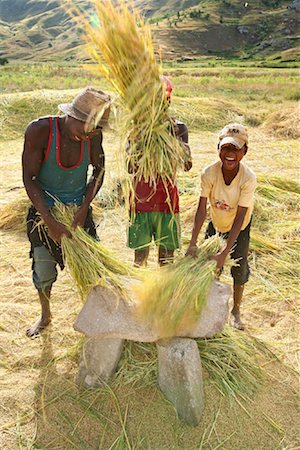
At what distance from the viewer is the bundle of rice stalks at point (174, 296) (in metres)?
1.97

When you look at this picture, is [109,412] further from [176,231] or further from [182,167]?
[182,167]

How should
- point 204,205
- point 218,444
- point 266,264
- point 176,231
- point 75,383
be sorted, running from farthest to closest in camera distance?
point 266,264 < point 176,231 < point 204,205 < point 75,383 < point 218,444

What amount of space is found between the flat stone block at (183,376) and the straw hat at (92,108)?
1105 millimetres

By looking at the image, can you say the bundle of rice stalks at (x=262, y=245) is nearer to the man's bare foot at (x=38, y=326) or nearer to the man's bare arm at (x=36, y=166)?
the man's bare foot at (x=38, y=326)

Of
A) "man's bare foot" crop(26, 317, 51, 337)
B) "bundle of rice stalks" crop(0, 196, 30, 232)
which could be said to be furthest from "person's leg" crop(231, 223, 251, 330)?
"bundle of rice stalks" crop(0, 196, 30, 232)

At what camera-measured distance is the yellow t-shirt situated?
2.32 m

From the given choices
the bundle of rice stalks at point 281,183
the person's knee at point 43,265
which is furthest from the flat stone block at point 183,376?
the bundle of rice stalks at point 281,183

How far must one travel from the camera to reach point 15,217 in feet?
14.9

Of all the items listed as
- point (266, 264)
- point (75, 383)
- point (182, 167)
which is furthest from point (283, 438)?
point (266, 264)

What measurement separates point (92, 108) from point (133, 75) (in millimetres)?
259

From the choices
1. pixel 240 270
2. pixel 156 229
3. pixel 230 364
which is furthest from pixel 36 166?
pixel 230 364

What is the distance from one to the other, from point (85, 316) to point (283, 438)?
1.09m

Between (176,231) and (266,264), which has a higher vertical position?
(176,231)

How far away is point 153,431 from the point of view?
6.67 ft
